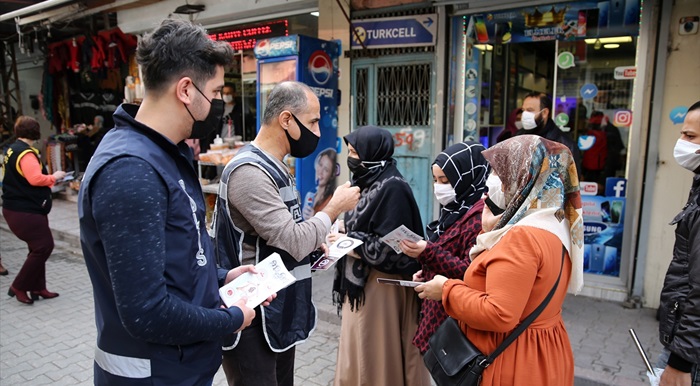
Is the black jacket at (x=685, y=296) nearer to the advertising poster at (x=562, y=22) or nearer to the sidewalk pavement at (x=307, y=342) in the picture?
the sidewalk pavement at (x=307, y=342)

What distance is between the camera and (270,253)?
85.3 inches

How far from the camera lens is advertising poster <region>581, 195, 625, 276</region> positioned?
490 centimetres

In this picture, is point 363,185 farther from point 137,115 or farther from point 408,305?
point 137,115

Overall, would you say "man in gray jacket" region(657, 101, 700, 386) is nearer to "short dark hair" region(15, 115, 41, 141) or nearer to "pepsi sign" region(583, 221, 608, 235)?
"pepsi sign" region(583, 221, 608, 235)

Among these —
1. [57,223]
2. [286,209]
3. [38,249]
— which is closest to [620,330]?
[286,209]

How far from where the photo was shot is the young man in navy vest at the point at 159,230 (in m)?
1.26

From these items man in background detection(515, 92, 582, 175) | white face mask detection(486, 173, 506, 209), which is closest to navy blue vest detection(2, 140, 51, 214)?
white face mask detection(486, 173, 506, 209)

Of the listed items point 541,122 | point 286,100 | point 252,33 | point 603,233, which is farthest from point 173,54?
point 252,33

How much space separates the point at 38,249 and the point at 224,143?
279 centimetres

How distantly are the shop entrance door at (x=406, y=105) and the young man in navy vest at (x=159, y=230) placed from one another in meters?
4.52

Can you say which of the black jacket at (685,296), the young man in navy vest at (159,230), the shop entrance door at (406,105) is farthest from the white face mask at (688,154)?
the shop entrance door at (406,105)

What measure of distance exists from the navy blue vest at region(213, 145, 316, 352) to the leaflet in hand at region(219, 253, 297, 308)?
28 cm

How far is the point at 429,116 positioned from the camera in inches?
231

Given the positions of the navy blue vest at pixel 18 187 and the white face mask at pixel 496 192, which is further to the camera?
the navy blue vest at pixel 18 187
